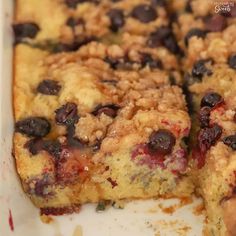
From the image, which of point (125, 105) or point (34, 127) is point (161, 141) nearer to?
point (125, 105)

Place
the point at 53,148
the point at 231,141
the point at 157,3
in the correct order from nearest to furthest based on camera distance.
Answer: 1. the point at 231,141
2. the point at 53,148
3. the point at 157,3

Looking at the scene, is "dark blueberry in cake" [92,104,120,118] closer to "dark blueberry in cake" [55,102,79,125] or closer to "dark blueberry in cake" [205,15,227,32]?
"dark blueberry in cake" [55,102,79,125]

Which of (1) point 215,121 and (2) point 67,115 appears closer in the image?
(1) point 215,121

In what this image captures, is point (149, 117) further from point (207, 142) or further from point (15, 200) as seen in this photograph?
point (15, 200)

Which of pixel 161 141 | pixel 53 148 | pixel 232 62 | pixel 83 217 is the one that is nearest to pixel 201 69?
pixel 232 62

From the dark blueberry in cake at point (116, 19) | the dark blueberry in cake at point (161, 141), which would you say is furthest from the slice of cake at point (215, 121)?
the dark blueberry in cake at point (116, 19)

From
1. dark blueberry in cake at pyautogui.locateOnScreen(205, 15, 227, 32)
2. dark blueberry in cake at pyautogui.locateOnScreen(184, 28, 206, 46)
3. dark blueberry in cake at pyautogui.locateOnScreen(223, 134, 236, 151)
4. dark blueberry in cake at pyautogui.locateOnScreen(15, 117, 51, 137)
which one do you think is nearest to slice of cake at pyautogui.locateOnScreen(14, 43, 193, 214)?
dark blueberry in cake at pyautogui.locateOnScreen(15, 117, 51, 137)

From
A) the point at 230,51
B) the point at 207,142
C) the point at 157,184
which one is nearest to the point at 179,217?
the point at 157,184

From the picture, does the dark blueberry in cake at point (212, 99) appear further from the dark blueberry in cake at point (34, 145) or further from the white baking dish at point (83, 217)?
the dark blueberry in cake at point (34, 145)
